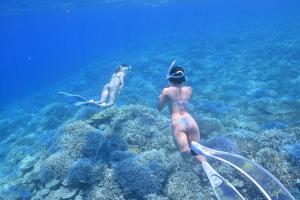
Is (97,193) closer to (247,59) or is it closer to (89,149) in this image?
(89,149)

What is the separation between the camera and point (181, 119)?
7539 millimetres

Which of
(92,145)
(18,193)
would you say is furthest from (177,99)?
(18,193)

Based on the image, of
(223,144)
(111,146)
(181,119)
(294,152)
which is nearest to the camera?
(181,119)

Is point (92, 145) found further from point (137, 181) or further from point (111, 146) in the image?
point (137, 181)

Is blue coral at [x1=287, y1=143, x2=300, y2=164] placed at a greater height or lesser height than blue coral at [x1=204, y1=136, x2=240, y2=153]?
greater

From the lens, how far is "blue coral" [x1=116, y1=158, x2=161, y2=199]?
816 cm

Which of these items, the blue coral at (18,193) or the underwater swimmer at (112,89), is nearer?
the blue coral at (18,193)

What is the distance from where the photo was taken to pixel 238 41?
116 feet

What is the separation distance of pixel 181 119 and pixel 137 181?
2166 millimetres

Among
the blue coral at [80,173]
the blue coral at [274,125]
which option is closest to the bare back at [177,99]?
the blue coral at [80,173]

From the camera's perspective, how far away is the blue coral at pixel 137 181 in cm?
816

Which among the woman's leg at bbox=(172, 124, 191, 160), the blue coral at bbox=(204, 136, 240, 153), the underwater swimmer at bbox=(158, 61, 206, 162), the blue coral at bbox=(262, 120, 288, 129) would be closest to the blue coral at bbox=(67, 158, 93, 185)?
the underwater swimmer at bbox=(158, 61, 206, 162)

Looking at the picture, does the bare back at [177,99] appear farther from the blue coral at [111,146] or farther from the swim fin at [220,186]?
the blue coral at [111,146]

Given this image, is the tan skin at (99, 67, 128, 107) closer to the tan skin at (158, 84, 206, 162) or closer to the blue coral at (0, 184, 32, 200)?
the tan skin at (158, 84, 206, 162)
